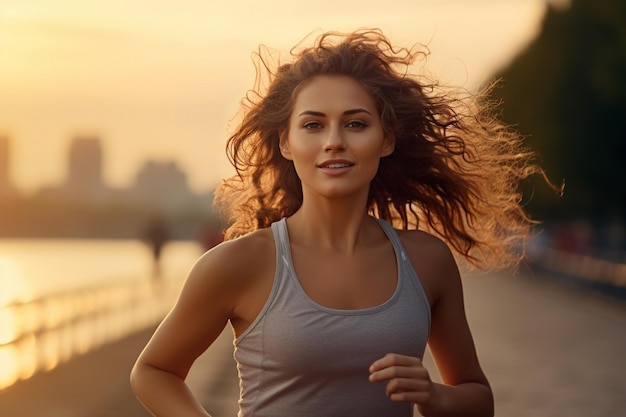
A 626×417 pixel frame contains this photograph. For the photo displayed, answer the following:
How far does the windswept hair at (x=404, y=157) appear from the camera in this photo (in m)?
4.22

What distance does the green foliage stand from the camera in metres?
52.2

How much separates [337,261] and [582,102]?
2105 inches

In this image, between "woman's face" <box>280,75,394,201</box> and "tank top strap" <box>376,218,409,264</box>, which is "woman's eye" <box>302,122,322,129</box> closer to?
"woman's face" <box>280,75,394,201</box>

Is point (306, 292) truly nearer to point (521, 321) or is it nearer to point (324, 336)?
point (324, 336)

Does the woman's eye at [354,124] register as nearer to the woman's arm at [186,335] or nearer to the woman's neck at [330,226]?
the woman's neck at [330,226]

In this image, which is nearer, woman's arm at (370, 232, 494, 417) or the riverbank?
woman's arm at (370, 232, 494, 417)

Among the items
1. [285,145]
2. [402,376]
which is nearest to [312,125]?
[285,145]

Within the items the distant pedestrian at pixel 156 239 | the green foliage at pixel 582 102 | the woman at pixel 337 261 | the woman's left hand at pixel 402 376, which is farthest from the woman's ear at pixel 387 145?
the green foliage at pixel 582 102

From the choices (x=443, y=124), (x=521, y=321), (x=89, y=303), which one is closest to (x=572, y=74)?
(x=521, y=321)

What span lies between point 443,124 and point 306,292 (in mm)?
865

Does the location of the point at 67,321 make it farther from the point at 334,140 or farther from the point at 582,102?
the point at 582,102

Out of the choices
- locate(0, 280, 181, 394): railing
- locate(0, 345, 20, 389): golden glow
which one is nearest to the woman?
locate(0, 280, 181, 394): railing

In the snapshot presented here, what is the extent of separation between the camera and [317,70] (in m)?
4.13

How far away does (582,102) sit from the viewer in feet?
185
